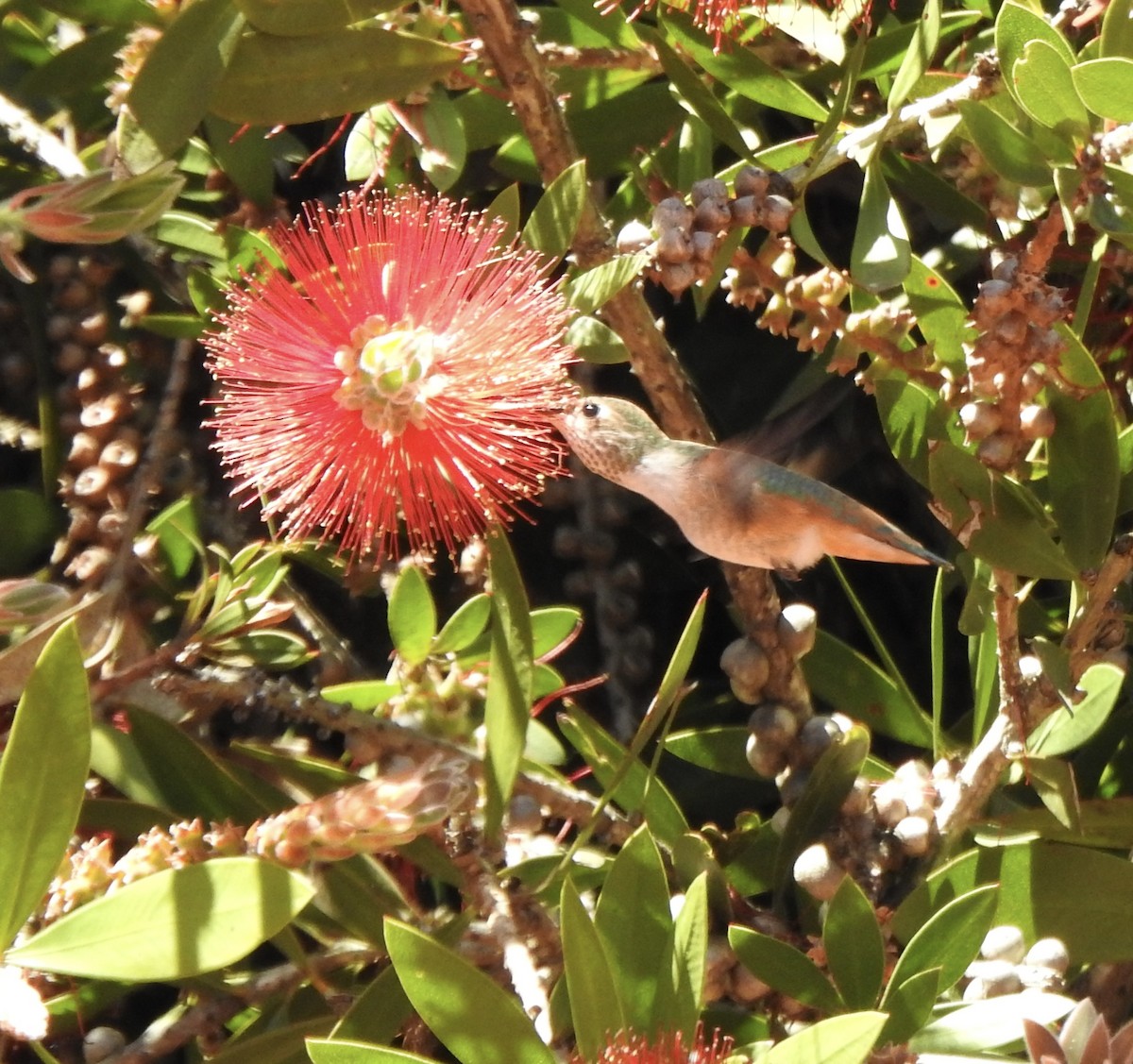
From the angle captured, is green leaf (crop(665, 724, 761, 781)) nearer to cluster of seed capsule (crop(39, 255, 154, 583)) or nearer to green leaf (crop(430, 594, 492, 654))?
green leaf (crop(430, 594, 492, 654))

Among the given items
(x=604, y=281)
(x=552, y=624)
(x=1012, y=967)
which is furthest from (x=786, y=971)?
(x=604, y=281)

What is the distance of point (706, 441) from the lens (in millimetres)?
1204

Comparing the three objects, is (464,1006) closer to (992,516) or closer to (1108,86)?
(992,516)

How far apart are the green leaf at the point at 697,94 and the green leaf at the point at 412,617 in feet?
1.47

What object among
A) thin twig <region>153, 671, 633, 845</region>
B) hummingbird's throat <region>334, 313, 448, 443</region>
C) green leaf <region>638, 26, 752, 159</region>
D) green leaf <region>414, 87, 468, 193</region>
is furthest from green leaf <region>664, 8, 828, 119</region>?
thin twig <region>153, 671, 633, 845</region>

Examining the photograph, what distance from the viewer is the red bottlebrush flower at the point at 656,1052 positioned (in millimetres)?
894

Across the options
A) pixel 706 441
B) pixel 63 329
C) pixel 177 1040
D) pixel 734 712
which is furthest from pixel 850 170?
pixel 177 1040

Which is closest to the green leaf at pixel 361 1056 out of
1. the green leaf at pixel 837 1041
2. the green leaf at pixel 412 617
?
the green leaf at pixel 837 1041

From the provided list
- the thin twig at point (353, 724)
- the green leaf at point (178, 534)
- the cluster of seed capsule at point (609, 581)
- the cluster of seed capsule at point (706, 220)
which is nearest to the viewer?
the cluster of seed capsule at point (706, 220)

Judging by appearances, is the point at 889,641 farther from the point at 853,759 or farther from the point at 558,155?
the point at 558,155

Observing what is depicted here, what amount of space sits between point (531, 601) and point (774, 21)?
69cm

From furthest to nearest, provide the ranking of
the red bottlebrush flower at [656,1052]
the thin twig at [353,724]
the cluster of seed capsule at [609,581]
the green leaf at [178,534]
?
the cluster of seed capsule at [609,581], the green leaf at [178,534], the thin twig at [353,724], the red bottlebrush flower at [656,1052]

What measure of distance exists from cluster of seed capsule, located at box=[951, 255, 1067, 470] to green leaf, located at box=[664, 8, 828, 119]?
0.99 ft

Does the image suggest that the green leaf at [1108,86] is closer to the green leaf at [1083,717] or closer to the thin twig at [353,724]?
the green leaf at [1083,717]
